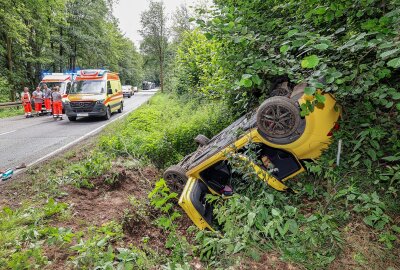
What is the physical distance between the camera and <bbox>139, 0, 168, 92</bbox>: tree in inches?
1234

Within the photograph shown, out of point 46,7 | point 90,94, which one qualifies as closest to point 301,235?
point 90,94

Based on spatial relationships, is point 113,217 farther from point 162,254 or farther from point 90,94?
point 90,94

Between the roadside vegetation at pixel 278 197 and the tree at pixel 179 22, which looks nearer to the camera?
the roadside vegetation at pixel 278 197

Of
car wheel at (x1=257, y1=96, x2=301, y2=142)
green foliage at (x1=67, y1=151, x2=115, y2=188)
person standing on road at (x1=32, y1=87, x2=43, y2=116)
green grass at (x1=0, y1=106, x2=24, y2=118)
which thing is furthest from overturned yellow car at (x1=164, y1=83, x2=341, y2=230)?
green grass at (x1=0, y1=106, x2=24, y2=118)

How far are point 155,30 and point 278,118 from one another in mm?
31780

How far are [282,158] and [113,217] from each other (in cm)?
251

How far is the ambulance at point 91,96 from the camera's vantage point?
1291cm

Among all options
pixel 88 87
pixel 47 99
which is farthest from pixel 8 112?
pixel 88 87

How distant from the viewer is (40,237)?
3045mm

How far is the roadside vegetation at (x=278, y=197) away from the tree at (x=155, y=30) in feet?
94.2

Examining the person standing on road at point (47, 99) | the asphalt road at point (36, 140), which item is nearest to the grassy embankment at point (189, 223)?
the asphalt road at point (36, 140)

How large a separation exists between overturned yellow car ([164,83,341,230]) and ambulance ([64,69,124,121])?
1044 centimetres

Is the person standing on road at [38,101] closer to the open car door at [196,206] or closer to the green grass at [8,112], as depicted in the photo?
the green grass at [8,112]

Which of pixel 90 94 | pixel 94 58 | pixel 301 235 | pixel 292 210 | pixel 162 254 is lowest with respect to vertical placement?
pixel 162 254
